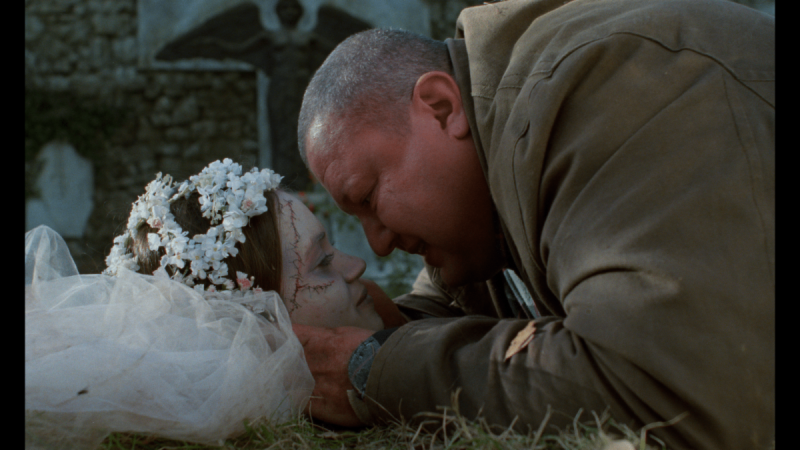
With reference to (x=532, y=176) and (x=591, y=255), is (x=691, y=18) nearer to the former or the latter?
(x=532, y=176)

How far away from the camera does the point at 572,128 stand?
1728 millimetres

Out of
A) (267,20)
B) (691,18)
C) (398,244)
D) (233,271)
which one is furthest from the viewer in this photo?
(267,20)

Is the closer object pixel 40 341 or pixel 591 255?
pixel 591 255

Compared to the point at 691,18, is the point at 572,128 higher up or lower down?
lower down

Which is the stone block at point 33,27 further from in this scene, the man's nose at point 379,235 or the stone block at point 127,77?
the man's nose at point 379,235

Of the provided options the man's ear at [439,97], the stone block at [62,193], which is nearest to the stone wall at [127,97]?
the stone block at [62,193]

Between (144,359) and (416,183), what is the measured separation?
3.55 feet

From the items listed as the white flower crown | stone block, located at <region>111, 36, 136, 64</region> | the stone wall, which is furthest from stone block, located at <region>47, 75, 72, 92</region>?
the white flower crown

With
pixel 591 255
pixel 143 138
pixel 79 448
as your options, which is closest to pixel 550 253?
pixel 591 255

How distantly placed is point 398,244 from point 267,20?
6845 millimetres

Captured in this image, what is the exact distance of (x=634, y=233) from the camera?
1.52 meters

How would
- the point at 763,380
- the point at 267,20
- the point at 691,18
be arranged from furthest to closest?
the point at 267,20 < the point at 691,18 < the point at 763,380

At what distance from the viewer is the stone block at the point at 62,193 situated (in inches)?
349

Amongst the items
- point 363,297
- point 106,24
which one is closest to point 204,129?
point 106,24
